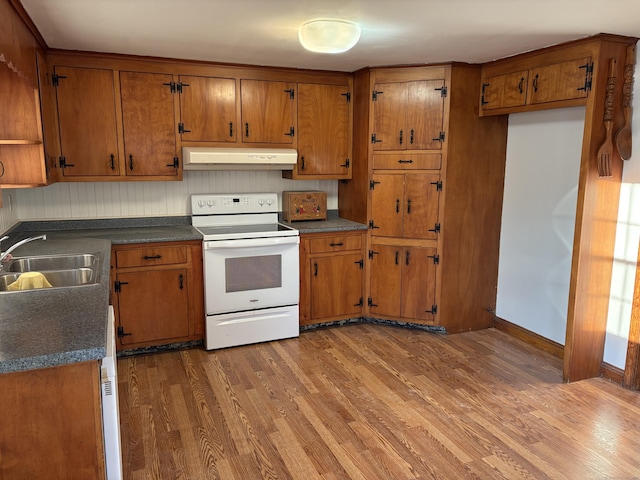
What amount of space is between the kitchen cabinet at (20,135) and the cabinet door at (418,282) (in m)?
2.68

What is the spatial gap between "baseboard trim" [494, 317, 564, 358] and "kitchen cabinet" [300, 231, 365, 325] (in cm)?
119

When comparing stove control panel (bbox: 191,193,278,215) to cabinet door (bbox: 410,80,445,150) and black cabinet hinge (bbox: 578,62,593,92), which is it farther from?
black cabinet hinge (bbox: 578,62,593,92)

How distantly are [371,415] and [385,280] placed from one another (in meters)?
1.53

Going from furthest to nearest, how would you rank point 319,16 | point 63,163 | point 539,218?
point 539,218
point 63,163
point 319,16

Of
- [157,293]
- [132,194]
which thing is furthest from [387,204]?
[132,194]

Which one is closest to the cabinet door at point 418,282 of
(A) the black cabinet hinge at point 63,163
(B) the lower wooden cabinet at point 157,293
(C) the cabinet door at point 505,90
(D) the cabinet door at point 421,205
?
(D) the cabinet door at point 421,205

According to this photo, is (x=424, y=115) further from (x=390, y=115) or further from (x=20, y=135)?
(x=20, y=135)

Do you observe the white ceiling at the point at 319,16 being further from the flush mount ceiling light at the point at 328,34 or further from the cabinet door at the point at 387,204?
the cabinet door at the point at 387,204

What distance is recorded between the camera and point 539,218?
3.69 m

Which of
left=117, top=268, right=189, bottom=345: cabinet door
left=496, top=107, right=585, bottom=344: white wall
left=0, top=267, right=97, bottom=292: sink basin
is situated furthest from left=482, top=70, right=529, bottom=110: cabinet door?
left=0, top=267, right=97, bottom=292: sink basin

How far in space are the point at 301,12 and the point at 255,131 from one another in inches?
60.4

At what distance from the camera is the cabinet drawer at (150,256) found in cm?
336

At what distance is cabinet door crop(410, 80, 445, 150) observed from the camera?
12.2 feet

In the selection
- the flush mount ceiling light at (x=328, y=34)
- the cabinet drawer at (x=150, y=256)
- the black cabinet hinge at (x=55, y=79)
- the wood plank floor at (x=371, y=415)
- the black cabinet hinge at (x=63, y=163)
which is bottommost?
the wood plank floor at (x=371, y=415)
